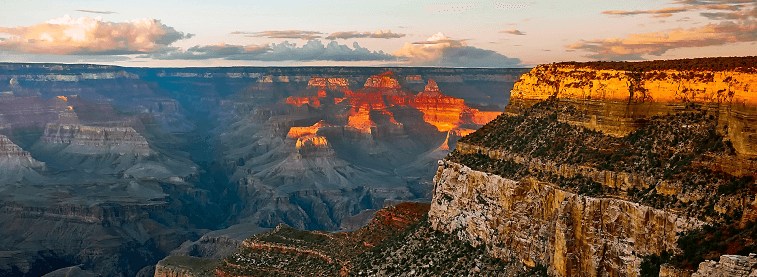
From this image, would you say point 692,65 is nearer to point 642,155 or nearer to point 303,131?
point 642,155

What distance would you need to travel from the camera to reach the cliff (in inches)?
1071

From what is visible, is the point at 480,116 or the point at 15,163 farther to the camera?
the point at 480,116

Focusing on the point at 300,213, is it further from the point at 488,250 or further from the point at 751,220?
the point at 751,220

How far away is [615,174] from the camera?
3108 centimetres

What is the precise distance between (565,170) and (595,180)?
2.01 m

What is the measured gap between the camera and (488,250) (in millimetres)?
37844

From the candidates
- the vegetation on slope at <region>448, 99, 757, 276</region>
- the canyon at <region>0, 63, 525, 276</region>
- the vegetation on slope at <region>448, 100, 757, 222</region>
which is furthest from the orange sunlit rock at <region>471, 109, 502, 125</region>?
the vegetation on slope at <region>448, 100, 757, 222</region>

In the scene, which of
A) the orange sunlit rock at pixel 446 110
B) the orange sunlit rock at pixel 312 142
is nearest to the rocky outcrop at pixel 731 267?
the orange sunlit rock at pixel 312 142

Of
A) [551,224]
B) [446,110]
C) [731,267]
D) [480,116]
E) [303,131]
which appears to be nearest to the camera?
[731,267]

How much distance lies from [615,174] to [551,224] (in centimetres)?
337

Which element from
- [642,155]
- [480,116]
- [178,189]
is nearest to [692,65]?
[642,155]

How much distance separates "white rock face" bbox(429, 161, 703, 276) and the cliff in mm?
46

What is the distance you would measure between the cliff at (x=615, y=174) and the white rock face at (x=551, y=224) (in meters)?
0.05

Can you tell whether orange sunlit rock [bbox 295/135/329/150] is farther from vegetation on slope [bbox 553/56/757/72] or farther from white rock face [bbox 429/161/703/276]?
vegetation on slope [bbox 553/56/757/72]
